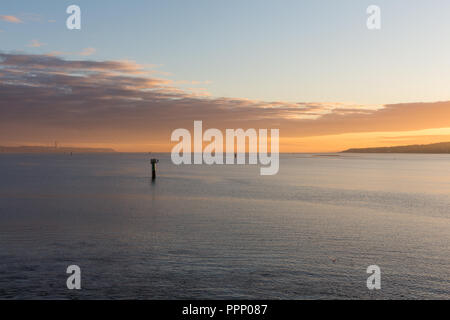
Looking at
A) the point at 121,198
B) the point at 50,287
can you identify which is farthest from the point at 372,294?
the point at 121,198

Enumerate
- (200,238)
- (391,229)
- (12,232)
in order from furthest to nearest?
(391,229)
(12,232)
(200,238)

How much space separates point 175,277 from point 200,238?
822 centimetres

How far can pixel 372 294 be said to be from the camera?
1579 centimetres

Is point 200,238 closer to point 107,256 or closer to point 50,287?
point 107,256

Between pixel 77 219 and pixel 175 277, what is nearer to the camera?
pixel 175 277

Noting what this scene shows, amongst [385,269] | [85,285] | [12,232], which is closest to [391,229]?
[385,269]

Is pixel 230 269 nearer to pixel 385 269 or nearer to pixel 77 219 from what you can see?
pixel 385 269

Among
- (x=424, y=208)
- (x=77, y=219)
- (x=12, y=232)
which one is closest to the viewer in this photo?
(x=12, y=232)

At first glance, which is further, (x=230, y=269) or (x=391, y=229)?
(x=391, y=229)
